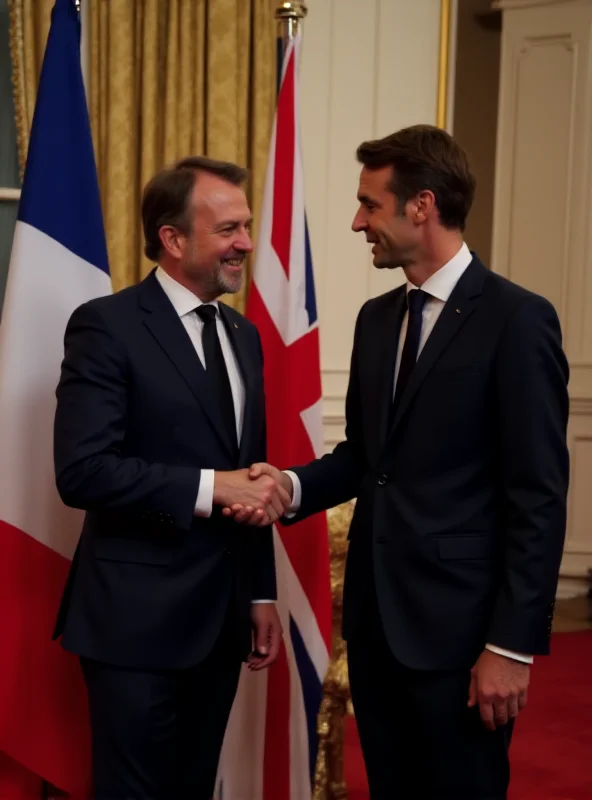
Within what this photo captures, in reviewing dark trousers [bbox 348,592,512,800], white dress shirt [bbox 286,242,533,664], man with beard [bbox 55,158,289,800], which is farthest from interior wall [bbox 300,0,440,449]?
dark trousers [bbox 348,592,512,800]

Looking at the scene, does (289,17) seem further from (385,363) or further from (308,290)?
(385,363)

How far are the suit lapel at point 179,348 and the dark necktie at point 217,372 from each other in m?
0.03

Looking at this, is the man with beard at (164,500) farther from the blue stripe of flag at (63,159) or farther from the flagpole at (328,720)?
the flagpole at (328,720)

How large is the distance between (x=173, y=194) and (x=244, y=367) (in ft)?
1.35

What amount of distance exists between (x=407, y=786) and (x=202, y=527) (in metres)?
0.67

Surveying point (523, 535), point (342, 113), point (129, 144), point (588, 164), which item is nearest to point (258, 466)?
point (523, 535)

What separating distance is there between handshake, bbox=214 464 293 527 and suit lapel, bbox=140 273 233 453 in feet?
0.27

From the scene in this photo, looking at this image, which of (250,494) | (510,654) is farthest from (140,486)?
(510,654)

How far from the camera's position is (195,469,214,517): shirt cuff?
6.48ft

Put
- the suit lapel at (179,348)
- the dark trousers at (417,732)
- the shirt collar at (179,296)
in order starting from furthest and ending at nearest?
the shirt collar at (179,296) → the suit lapel at (179,348) → the dark trousers at (417,732)

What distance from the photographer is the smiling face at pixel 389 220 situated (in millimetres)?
1961

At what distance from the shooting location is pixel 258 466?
81.9 inches

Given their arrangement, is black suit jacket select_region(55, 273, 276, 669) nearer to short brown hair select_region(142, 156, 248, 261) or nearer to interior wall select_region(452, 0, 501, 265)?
short brown hair select_region(142, 156, 248, 261)

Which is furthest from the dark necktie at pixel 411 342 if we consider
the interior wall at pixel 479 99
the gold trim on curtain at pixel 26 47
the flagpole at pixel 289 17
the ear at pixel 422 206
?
the interior wall at pixel 479 99
